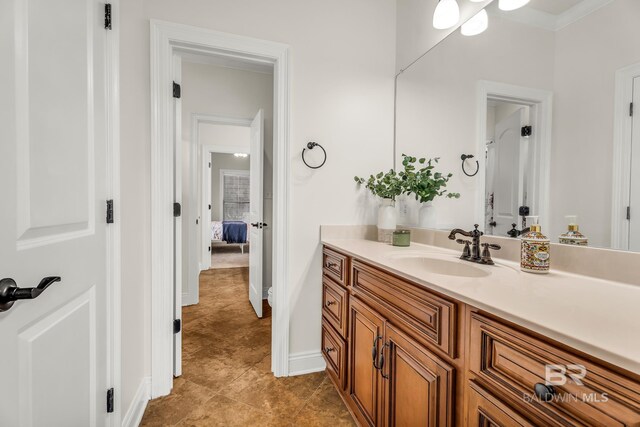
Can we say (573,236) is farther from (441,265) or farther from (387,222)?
(387,222)

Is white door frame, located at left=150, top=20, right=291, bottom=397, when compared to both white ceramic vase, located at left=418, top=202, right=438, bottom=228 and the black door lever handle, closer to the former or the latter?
white ceramic vase, located at left=418, top=202, right=438, bottom=228

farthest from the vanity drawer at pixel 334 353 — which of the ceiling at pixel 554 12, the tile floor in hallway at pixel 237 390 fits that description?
the ceiling at pixel 554 12

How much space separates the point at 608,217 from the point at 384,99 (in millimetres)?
1508

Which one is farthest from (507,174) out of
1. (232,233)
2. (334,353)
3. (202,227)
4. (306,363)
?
(232,233)

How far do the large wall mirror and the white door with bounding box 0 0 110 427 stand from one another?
1679mm

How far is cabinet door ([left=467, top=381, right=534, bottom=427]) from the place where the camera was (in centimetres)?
63

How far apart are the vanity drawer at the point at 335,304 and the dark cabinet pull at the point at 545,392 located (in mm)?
1020

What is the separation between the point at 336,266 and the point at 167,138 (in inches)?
48.5

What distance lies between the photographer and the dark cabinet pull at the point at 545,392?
1.84 feet

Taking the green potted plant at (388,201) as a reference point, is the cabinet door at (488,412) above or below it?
below

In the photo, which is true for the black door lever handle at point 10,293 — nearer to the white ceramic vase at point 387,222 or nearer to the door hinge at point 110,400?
the door hinge at point 110,400

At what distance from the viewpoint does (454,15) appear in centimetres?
165

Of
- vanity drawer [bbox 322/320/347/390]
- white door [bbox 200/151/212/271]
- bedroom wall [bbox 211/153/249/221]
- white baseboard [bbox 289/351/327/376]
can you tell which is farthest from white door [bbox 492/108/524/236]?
bedroom wall [bbox 211/153/249/221]

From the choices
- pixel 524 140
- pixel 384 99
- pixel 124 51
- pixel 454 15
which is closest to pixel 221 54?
pixel 124 51
